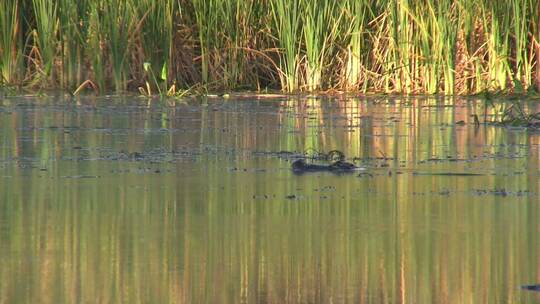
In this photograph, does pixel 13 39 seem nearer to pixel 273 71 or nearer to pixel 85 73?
pixel 85 73

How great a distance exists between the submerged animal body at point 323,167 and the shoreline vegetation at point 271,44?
5.99m

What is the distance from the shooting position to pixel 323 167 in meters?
6.62

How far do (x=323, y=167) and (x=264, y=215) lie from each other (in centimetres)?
165

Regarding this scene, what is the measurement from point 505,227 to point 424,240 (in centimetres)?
41

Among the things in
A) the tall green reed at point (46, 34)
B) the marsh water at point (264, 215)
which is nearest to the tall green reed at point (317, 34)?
the tall green reed at point (46, 34)

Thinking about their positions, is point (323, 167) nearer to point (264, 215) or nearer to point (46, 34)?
point (264, 215)

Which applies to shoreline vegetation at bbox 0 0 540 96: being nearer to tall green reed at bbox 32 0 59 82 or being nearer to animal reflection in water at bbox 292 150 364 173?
tall green reed at bbox 32 0 59 82

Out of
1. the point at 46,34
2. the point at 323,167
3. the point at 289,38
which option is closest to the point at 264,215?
the point at 323,167

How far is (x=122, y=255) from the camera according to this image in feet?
13.6

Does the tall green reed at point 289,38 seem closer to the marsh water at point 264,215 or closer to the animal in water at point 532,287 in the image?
the marsh water at point 264,215

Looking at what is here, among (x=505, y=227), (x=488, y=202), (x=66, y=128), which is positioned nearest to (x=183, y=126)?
(x=66, y=128)

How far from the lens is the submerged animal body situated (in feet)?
21.5

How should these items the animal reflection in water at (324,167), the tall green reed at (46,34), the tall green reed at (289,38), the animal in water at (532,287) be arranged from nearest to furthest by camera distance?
the animal in water at (532,287) → the animal reflection in water at (324,167) → the tall green reed at (46,34) → the tall green reed at (289,38)

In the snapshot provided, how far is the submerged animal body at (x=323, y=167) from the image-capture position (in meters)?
6.55
